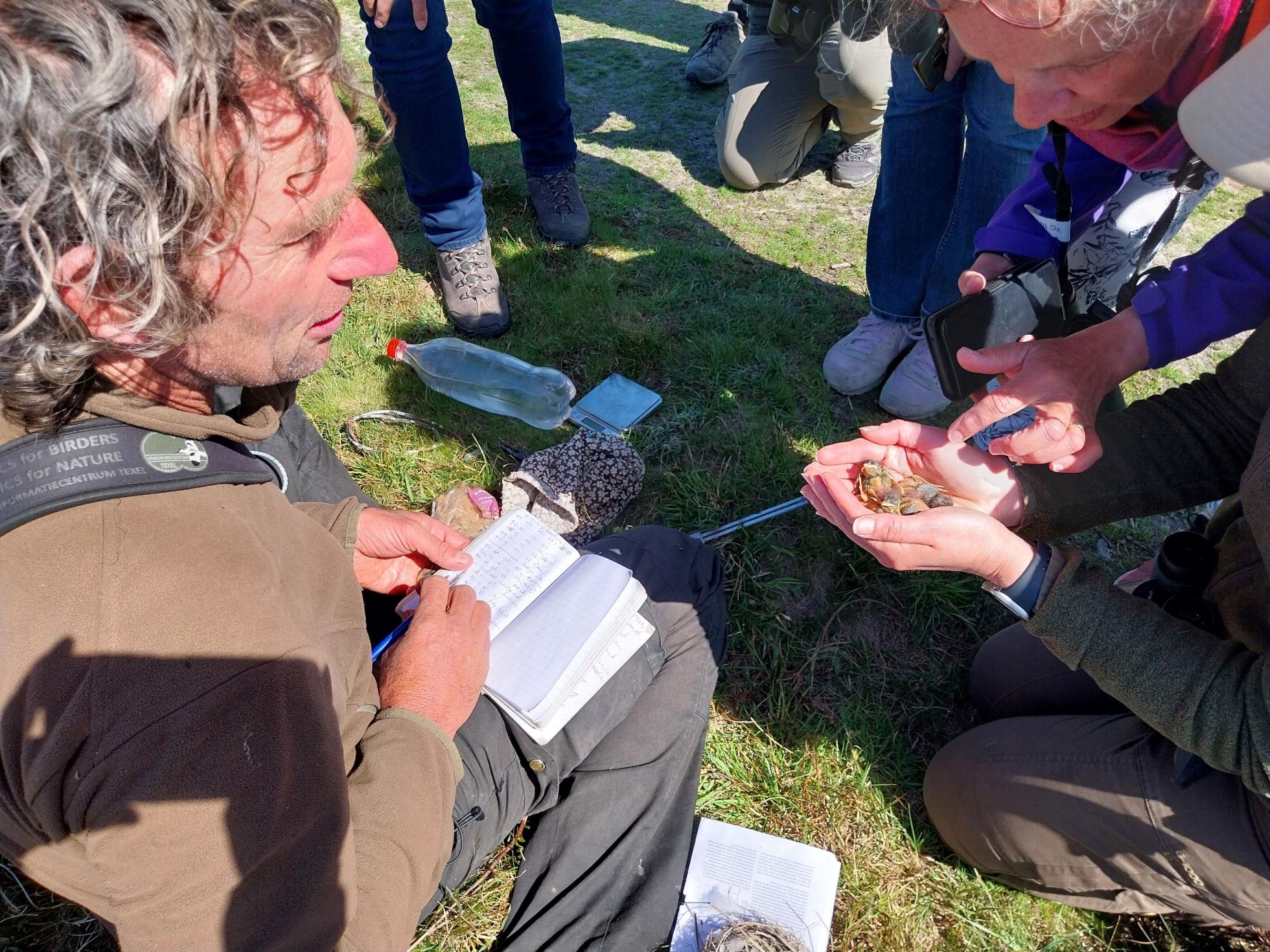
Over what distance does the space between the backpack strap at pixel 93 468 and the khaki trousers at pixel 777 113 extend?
4031 millimetres

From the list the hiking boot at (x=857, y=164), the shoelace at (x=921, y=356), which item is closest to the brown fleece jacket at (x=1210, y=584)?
the shoelace at (x=921, y=356)

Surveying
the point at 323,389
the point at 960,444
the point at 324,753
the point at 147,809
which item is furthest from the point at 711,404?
the point at 147,809

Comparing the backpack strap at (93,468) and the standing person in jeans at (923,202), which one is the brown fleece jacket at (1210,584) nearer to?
the standing person in jeans at (923,202)

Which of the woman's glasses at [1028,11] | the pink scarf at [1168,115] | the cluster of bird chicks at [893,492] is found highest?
the woman's glasses at [1028,11]

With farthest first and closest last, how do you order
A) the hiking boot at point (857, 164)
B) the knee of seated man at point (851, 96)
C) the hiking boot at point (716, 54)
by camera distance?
1. the hiking boot at point (716, 54)
2. the hiking boot at point (857, 164)
3. the knee of seated man at point (851, 96)

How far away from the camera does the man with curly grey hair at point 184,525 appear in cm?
102

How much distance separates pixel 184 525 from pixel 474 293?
2.65m

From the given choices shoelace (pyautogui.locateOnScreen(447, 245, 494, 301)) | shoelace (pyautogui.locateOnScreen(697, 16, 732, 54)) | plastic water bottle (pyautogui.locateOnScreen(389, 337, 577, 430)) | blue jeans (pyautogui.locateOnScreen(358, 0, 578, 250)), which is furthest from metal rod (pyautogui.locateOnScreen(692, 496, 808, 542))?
Result: shoelace (pyautogui.locateOnScreen(697, 16, 732, 54))

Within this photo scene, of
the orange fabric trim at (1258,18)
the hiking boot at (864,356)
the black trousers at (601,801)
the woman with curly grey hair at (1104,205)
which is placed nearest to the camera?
the orange fabric trim at (1258,18)

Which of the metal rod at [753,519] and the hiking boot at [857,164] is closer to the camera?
the metal rod at [753,519]

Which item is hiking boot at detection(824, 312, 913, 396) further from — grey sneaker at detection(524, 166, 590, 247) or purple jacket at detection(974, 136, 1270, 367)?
grey sneaker at detection(524, 166, 590, 247)

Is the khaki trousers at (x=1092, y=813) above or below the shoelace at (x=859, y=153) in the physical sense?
below

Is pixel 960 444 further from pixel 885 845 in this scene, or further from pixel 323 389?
pixel 323 389

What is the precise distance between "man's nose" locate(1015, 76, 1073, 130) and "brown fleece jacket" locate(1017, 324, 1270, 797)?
2.54 ft
